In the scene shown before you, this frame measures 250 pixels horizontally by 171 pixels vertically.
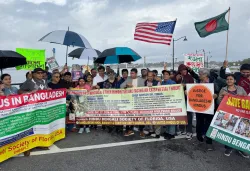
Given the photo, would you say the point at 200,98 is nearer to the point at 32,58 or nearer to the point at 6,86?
the point at 6,86

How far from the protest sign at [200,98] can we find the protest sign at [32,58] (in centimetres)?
616

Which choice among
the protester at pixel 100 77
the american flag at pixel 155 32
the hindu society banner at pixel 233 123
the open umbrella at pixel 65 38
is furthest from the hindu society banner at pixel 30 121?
the american flag at pixel 155 32

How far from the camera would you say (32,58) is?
8.35m

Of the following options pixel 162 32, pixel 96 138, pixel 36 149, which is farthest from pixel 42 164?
pixel 162 32

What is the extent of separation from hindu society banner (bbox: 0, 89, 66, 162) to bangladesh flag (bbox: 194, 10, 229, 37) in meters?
5.21

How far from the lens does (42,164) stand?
13.0 ft

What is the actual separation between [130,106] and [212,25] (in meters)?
4.11

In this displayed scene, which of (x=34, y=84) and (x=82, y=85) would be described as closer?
(x=34, y=84)

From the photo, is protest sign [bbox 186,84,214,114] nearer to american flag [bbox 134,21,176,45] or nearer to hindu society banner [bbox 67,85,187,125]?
hindu society banner [bbox 67,85,187,125]

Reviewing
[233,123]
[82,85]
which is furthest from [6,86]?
[233,123]

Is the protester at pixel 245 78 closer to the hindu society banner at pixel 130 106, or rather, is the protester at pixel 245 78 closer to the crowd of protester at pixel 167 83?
the crowd of protester at pixel 167 83

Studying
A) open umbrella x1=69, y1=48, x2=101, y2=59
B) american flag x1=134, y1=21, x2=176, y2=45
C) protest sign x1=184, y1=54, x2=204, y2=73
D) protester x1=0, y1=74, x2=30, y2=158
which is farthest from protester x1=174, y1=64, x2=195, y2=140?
protest sign x1=184, y1=54, x2=204, y2=73

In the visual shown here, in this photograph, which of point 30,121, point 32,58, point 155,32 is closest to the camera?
point 30,121

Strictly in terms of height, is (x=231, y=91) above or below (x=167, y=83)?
below
